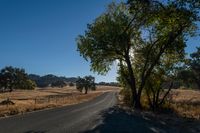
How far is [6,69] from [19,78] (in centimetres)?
637

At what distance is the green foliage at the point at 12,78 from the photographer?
151 metres

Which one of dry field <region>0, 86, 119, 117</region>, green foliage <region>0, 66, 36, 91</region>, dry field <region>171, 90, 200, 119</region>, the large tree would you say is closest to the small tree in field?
green foliage <region>0, 66, 36, 91</region>

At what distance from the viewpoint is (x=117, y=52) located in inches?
1686

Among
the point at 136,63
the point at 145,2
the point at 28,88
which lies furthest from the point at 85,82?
the point at 145,2

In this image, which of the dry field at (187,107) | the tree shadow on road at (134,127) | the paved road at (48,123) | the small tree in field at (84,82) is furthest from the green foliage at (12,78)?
the tree shadow on road at (134,127)

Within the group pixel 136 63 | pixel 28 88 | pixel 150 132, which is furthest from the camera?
pixel 28 88

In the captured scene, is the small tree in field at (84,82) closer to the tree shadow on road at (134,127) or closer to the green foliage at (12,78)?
the green foliage at (12,78)

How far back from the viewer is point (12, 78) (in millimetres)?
151750

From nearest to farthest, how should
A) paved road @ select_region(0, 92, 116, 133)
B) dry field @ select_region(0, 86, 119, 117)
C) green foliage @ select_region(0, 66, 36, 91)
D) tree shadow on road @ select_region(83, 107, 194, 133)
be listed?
paved road @ select_region(0, 92, 116, 133), tree shadow on road @ select_region(83, 107, 194, 133), dry field @ select_region(0, 86, 119, 117), green foliage @ select_region(0, 66, 36, 91)

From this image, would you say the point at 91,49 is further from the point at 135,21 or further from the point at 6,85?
the point at 6,85

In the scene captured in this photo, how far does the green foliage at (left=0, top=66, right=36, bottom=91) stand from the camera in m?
151

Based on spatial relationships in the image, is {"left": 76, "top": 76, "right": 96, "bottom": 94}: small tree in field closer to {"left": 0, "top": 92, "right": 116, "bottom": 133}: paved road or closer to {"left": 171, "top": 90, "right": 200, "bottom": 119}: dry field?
{"left": 171, "top": 90, "right": 200, "bottom": 119}: dry field

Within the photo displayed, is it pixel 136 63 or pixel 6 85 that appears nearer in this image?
pixel 136 63

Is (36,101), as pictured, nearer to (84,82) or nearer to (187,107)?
(187,107)
